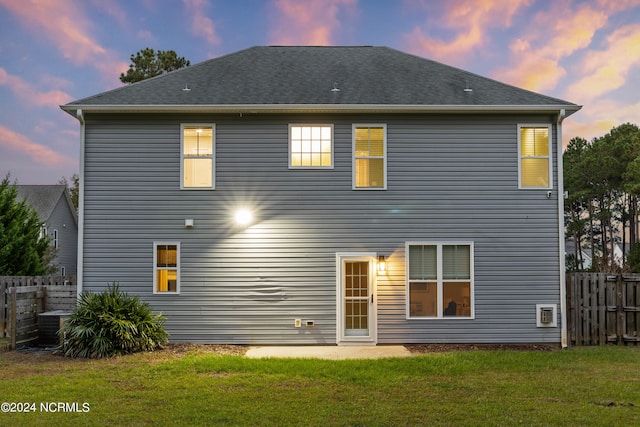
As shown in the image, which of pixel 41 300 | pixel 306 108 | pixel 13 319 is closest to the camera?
pixel 13 319

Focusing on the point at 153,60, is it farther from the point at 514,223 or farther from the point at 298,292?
the point at 514,223

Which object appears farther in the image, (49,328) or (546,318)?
(546,318)

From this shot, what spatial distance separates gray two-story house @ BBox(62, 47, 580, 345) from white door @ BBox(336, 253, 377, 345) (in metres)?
0.03

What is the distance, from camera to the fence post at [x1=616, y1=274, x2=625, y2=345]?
10.8 meters

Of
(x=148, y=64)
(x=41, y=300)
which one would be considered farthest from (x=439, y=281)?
(x=148, y=64)

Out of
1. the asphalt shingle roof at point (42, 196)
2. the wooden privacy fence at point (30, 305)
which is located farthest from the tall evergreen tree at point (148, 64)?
the wooden privacy fence at point (30, 305)

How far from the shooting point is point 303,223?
11.0 meters

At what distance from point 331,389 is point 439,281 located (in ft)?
15.3

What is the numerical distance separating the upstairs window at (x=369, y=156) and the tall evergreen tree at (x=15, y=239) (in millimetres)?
12541

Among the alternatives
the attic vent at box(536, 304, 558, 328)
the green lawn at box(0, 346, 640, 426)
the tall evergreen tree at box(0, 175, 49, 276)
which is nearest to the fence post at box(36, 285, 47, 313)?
the green lawn at box(0, 346, 640, 426)

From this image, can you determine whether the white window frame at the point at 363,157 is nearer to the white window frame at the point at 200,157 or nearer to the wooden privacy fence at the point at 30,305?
the white window frame at the point at 200,157

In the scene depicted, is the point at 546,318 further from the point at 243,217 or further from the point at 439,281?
the point at 243,217

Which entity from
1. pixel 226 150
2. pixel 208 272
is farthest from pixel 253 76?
pixel 208 272

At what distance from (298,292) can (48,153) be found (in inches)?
1027
